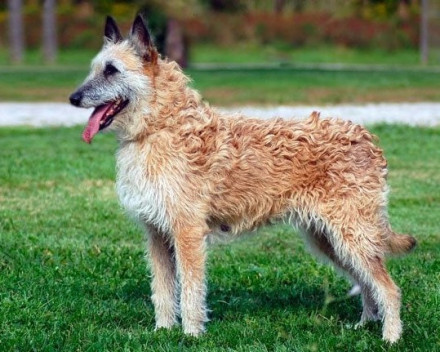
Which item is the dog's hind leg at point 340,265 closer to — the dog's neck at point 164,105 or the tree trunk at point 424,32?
the dog's neck at point 164,105

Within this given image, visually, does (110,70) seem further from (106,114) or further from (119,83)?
(106,114)

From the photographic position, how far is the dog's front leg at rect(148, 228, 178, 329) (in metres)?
6.84

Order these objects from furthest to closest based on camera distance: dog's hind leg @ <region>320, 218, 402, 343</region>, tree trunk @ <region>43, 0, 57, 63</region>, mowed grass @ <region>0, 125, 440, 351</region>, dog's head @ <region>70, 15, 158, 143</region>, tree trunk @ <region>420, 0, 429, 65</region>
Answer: tree trunk @ <region>43, 0, 57, 63</region>, tree trunk @ <region>420, 0, 429, 65</region>, dog's hind leg @ <region>320, 218, 402, 343</region>, dog's head @ <region>70, 15, 158, 143</region>, mowed grass @ <region>0, 125, 440, 351</region>

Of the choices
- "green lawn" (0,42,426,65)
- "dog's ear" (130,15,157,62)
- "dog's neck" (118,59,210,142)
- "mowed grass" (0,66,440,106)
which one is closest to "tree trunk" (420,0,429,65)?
"green lawn" (0,42,426,65)

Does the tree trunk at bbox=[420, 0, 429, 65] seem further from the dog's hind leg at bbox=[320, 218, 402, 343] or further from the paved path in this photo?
the dog's hind leg at bbox=[320, 218, 402, 343]

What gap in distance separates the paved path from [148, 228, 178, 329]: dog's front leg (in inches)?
449

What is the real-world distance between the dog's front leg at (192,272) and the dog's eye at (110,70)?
1036 millimetres

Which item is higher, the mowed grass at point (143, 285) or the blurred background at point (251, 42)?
the mowed grass at point (143, 285)

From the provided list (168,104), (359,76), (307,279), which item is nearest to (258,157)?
(168,104)

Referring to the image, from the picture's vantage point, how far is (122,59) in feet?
21.5

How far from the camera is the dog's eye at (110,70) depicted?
257 inches

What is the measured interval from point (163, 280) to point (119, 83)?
51.2 inches

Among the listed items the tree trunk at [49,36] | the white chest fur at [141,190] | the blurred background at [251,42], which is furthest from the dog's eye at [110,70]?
the tree trunk at [49,36]

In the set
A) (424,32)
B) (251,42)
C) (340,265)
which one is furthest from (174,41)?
(340,265)
